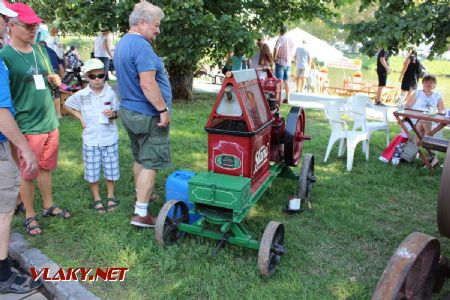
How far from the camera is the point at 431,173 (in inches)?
223

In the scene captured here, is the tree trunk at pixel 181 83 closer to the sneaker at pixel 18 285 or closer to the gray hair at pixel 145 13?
the gray hair at pixel 145 13

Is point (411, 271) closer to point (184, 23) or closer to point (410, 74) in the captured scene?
point (184, 23)

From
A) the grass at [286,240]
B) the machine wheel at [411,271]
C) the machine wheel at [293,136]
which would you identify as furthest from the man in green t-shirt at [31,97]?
the machine wheel at [411,271]

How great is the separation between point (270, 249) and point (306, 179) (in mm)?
1472

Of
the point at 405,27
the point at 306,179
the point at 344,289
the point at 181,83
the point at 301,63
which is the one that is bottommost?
the point at 344,289

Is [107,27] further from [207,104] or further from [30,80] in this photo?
[30,80]

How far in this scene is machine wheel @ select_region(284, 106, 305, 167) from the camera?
4316mm

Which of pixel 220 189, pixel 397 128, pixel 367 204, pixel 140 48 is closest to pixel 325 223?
pixel 367 204

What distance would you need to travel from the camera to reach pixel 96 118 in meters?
4.02

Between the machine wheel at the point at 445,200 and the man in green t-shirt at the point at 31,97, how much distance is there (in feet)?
9.25

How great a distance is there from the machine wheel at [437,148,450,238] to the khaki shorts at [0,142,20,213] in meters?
2.69

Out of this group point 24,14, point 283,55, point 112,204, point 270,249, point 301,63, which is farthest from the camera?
point 301,63

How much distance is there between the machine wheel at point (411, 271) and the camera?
6.36ft

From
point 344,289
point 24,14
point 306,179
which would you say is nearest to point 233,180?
point 344,289
